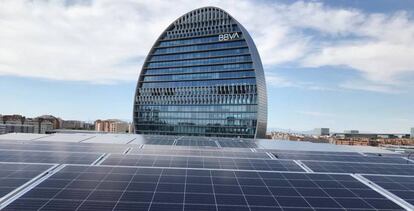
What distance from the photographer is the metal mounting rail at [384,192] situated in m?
15.5

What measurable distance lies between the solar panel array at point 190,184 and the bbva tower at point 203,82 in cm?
10361


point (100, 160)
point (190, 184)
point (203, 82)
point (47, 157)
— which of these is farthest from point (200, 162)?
point (203, 82)

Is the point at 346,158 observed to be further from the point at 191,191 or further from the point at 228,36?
the point at 228,36

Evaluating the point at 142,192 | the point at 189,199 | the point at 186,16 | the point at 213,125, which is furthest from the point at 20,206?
the point at 186,16

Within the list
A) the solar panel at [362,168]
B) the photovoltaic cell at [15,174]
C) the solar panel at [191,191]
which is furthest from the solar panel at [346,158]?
the photovoltaic cell at [15,174]

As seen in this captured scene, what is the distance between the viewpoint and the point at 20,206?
1355 cm

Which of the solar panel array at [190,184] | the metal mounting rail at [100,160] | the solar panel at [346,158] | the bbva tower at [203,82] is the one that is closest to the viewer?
the solar panel array at [190,184]

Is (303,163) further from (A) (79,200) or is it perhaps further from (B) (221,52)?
(B) (221,52)

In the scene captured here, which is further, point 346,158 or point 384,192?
point 346,158

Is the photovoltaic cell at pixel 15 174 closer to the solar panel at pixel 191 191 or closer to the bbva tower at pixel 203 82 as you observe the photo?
the solar panel at pixel 191 191

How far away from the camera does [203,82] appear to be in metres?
137

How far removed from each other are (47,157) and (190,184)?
489 inches

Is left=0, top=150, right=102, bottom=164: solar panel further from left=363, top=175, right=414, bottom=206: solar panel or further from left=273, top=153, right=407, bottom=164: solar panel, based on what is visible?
left=363, top=175, right=414, bottom=206: solar panel

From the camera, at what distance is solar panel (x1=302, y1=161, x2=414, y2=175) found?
23172 millimetres
